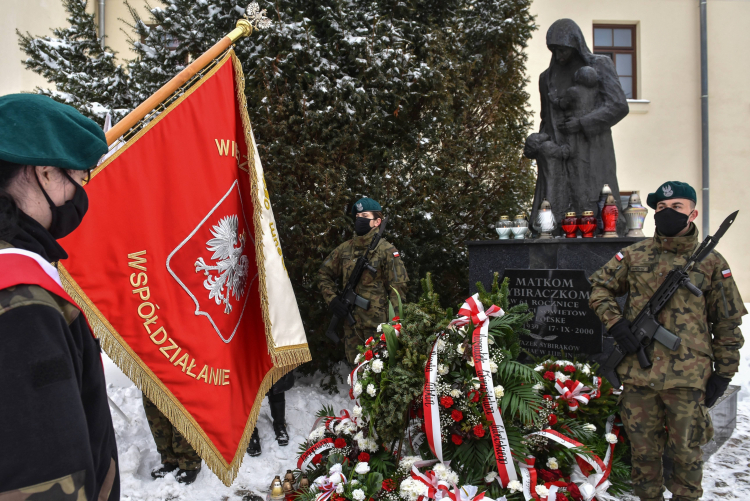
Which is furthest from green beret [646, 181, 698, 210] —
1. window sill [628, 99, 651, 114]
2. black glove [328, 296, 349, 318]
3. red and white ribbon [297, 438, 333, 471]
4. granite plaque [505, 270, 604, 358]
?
window sill [628, 99, 651, 114]

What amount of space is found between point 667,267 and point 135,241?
114 inches

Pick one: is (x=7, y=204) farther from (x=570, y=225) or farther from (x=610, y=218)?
(x=610, y=218)

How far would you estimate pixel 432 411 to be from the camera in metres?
2.39

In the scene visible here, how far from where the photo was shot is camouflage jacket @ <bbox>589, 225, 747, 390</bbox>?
256 cm

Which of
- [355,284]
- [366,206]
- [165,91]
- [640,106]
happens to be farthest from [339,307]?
[640,106]

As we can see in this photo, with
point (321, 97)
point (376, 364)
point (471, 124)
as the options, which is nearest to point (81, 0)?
point (321, 97)

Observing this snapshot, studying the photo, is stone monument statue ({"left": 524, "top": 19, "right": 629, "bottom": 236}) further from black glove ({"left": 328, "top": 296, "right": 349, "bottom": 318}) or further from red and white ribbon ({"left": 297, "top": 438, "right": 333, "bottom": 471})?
red and white ribbon ({"left": 297, "top": 438, "right": 333, "bottom": 471})

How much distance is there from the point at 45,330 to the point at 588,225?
416 cm

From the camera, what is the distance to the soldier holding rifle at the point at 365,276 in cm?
423

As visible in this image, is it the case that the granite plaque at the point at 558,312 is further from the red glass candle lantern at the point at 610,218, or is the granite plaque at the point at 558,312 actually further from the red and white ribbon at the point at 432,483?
the red and white ribbon at the point at 432,483

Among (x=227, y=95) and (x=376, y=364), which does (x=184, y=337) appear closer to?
(x=376, y=364)

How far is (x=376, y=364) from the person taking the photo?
2.55 metres

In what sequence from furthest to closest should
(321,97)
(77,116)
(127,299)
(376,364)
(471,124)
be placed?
(471,124) < (321,97) < (376,364) < (127,299) < (77,116)

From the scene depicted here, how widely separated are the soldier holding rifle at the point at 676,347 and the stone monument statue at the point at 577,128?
6.41 ft
